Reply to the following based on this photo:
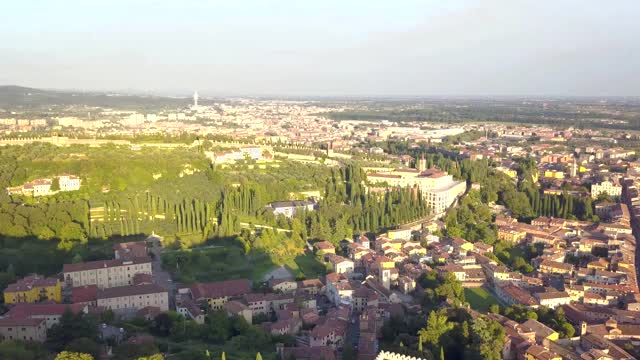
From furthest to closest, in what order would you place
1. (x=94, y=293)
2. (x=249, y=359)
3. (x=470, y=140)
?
1. (x=470, y=140)
2. (x=94, y=293)
3. (x=249, y=359)

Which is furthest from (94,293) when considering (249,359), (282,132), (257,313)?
(282,132)

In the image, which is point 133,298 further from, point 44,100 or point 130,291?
point 44,100

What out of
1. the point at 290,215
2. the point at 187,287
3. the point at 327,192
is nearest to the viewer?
the point at 187,287

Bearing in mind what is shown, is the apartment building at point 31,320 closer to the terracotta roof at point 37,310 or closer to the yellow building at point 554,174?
the terracotta roof at point 37,310

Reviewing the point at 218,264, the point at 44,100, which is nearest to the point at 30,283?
the point at 218,264

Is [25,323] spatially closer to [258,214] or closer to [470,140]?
[258,214]

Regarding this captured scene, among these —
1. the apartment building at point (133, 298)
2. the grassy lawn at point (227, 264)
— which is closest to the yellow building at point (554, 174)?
the grassy lawn at point (227, 264)

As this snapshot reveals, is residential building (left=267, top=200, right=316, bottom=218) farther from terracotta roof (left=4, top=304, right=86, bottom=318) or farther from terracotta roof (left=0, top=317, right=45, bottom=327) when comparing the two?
terracotta roof (left=0, top=317, right=45, bottom=327)
